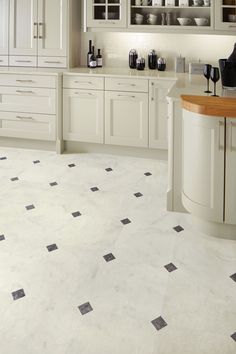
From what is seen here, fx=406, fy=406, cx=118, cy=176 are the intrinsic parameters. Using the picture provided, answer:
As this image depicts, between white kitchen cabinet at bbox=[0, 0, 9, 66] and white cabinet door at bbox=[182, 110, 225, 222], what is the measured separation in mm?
2861

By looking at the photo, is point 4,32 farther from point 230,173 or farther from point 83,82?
point 230,173

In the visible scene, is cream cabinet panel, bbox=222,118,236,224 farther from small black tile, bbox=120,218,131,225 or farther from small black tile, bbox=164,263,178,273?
small black tile, bbox=120,218,131,225

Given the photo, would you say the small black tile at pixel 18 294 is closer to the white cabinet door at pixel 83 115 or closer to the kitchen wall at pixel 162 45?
the white cabinet door at pixel 83 115

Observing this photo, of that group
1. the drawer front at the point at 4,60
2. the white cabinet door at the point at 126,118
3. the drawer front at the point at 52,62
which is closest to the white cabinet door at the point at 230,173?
the white cabinet door at the point at 126,118

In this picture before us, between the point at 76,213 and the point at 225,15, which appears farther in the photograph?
the point at 225,15

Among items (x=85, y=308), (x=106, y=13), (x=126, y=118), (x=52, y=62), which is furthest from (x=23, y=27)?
(x=85, y=308)

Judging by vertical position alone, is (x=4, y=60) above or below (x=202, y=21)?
below

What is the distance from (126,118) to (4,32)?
1774 mm

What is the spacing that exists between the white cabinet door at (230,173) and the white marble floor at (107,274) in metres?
0.22

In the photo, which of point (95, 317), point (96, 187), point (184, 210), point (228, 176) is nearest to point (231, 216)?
point (228, 176)

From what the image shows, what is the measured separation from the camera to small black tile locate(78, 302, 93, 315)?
208 centimetres

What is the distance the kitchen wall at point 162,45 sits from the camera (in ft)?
15.2

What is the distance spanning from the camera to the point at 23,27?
4.66 metres

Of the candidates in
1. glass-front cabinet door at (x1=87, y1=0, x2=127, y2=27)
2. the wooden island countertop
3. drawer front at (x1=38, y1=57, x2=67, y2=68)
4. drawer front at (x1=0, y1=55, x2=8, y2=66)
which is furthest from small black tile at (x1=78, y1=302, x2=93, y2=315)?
drawer front at (x1=0, y1=55, x2=8, y2=66)
